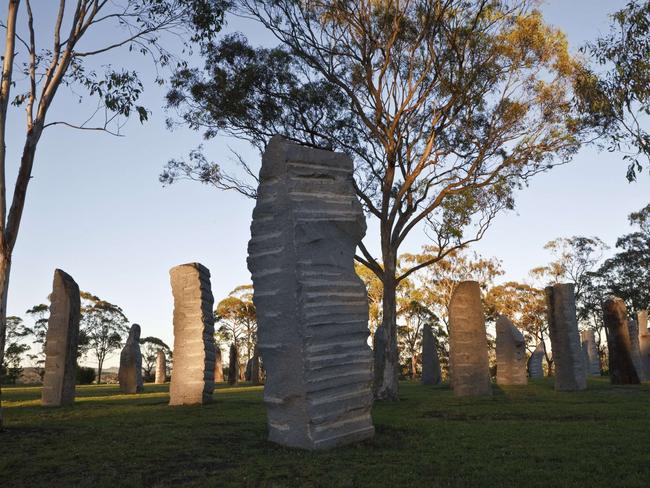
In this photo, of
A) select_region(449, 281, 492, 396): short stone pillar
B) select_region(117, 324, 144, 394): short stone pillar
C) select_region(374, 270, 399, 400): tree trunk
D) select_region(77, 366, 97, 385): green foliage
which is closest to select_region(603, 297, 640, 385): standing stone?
select_region(449, 281, 492, 396): short stone pillar

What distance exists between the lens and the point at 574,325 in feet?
46.5

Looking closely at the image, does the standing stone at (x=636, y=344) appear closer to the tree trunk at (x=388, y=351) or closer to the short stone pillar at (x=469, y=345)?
the short stone pillar at (x=469, y=345)

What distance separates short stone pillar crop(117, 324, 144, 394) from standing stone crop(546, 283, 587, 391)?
44.6 ft

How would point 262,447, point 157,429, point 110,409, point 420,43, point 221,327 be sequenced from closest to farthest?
point 262,447 → point 157,429 → point 110,409 → point 420,43 → point 221,327

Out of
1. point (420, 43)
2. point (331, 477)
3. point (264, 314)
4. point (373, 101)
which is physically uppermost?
point (420, 43)

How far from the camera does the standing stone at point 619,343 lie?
50.6ft

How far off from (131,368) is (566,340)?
14246 mm

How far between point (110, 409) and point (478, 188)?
12143 mm

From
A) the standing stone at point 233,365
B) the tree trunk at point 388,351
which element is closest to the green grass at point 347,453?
the tree trunk at point 388,351

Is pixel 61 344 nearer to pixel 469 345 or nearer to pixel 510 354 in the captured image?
pixel 469 345

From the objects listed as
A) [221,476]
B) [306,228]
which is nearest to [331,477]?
[221,476]

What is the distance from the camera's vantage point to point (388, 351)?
13609 mm

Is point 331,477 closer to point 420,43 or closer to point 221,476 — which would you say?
point 221,476

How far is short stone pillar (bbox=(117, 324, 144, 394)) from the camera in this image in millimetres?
18453
